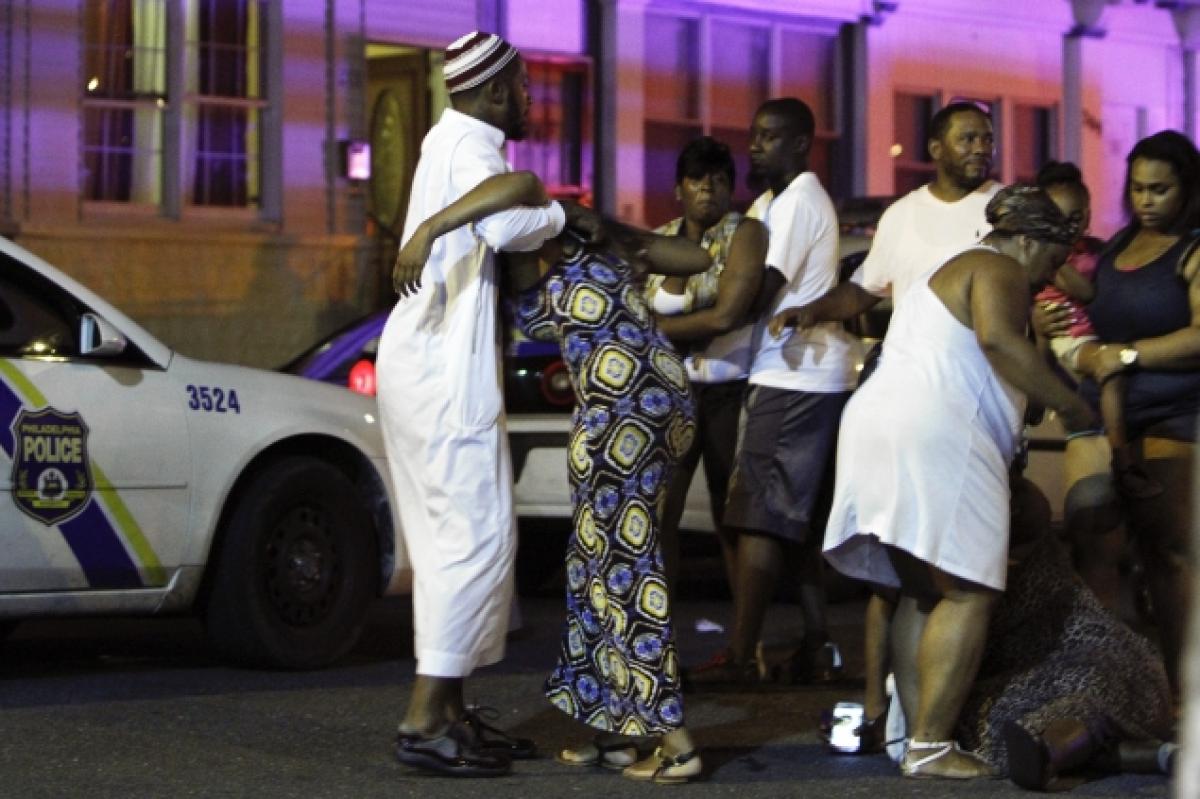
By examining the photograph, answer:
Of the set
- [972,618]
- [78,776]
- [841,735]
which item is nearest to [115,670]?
[78,776]

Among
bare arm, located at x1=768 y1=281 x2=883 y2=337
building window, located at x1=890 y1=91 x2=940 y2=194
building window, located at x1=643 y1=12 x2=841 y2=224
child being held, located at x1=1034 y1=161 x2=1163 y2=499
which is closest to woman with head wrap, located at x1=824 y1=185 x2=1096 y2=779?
child being held, located at x1=1034 y1=161 x2=1163 y2=499

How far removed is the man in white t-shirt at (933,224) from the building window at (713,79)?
44.1ft

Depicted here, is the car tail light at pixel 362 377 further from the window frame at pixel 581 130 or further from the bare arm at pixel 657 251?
the window frame at pixel 581 130

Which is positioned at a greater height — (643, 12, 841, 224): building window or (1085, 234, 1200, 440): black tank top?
(643, 12, 841, 224): building window

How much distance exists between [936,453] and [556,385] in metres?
4.23

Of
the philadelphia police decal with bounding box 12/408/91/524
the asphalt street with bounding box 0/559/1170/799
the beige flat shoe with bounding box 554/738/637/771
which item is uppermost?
the philadelphia police decal with bounding box 12/408/91/524

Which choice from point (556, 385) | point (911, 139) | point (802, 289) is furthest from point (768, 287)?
point (911, 139)

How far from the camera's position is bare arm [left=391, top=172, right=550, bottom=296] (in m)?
6.34

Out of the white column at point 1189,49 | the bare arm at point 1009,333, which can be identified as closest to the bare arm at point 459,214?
the bare arm at point 1009,333

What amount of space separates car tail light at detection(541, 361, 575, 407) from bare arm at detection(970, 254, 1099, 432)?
4.19 m

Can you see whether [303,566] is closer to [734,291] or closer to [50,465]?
[50,465]

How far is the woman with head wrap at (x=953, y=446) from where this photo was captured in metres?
6.45

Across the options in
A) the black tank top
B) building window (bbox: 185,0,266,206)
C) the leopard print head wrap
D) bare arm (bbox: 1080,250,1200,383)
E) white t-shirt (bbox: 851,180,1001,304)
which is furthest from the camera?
building window (bbox: 185,0,266,206)

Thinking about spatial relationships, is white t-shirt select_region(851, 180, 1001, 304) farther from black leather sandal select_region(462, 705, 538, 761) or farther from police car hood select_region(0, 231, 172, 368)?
police car hood select_region(0, 231, 172, 368)
